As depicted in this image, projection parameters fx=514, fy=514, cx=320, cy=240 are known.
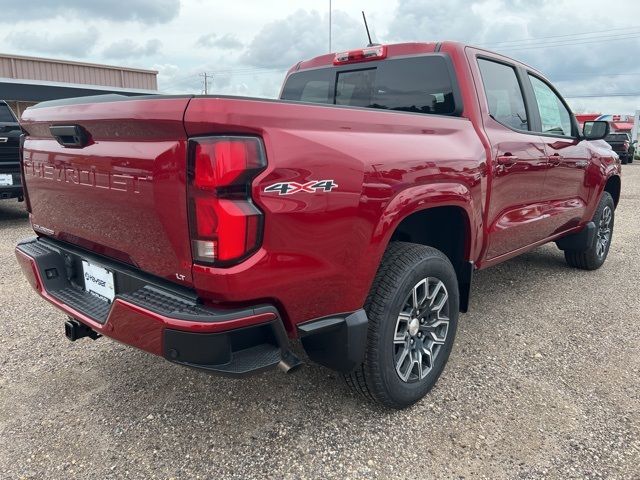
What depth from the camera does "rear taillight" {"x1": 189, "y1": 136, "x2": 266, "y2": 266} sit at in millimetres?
1753

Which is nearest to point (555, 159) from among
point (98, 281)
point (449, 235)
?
point (449, 235)

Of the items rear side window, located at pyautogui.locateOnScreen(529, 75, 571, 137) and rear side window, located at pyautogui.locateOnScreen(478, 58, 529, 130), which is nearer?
rear side window, located at pyautogui.locateOnScreen(478, 58, 529, 130)

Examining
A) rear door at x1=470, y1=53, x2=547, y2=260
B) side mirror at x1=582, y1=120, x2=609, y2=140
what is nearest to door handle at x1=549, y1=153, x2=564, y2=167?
rear door at x1=470, y1=53, x2=547, y2=260

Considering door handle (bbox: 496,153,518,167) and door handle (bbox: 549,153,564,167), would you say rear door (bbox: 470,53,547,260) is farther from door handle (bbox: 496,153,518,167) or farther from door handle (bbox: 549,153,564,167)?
door handle (bbox: 549,153,564,167)

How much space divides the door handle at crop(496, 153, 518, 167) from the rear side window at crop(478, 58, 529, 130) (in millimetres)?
239

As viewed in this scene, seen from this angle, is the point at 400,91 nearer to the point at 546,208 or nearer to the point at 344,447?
the point at 546,208

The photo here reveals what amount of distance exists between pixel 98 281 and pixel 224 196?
979 millimetres

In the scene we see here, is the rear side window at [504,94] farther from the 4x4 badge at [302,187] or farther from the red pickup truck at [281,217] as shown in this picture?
the 4x4 badge at [302,187]

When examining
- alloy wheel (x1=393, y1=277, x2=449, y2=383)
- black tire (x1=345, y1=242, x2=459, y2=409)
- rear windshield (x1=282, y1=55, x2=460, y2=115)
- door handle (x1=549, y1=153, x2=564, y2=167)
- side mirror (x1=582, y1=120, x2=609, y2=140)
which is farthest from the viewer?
side mirror (x1=582, y1=120, x2=609, y2=140)

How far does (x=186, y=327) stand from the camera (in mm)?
1835

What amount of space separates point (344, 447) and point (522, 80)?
2.90 metres

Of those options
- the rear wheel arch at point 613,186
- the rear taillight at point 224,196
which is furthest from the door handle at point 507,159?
the rear wheel arch at point 613,186

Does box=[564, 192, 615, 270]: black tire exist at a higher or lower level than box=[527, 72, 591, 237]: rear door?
lower

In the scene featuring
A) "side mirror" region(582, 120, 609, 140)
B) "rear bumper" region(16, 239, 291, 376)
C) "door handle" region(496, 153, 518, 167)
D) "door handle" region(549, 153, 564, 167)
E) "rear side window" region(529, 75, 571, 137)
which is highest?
"rear side window" region(529, 75, 571, 137)
